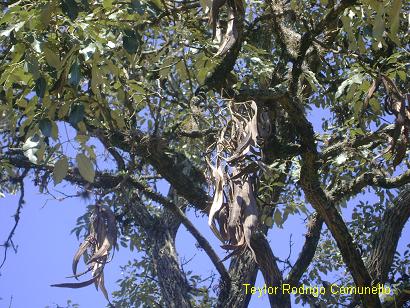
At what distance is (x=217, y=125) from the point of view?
5156mm

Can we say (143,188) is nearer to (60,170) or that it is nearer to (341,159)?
(341,159)

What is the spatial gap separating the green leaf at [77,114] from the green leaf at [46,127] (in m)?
0.10

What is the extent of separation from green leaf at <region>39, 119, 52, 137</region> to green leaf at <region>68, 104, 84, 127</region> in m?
0.10

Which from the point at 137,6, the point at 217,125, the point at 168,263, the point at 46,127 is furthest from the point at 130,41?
the point at 168,263

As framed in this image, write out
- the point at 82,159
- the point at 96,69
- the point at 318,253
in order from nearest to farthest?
1. the point at 82,159
2. the point at 96,69
3. the point at 318,253

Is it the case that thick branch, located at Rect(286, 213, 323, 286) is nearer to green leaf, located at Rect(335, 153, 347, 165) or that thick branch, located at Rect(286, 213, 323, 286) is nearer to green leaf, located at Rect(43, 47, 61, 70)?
green leaf, located at Rect(335, 153, 347, 165)

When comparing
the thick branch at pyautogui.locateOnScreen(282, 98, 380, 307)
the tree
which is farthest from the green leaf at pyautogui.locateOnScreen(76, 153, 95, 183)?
the thick branch at pyautogui.locateOnScreen(282, 98, 380, 307)

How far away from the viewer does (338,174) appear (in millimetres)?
5531

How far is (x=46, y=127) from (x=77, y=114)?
0.52ft

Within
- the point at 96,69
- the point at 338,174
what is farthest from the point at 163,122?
the point at 96,69

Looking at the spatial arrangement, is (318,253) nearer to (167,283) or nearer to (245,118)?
(167,283)

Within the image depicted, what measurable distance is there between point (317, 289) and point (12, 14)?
355 centimetres

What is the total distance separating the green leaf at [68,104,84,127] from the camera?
3465 millimetres

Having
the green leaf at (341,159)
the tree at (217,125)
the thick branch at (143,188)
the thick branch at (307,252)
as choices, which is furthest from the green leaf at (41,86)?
the thick branch at (307,252)
